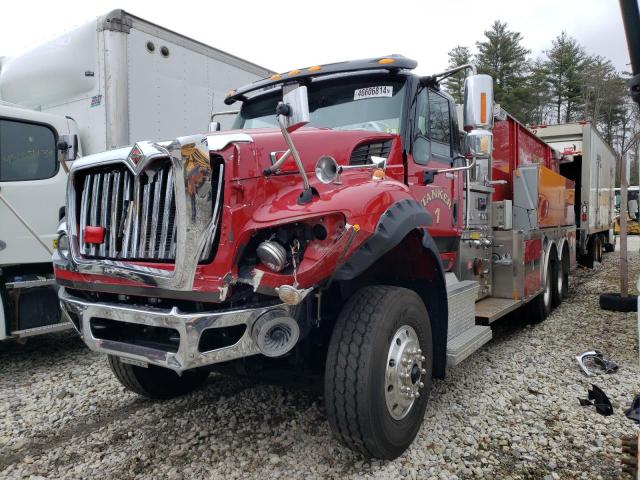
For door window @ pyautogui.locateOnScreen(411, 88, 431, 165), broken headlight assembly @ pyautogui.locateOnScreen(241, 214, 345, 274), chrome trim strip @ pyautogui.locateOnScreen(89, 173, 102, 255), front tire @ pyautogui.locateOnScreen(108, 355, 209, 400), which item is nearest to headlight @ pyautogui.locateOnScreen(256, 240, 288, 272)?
broken headlight assembly @ pyautogui.locateOnScreen(241, 214, 345, 274)

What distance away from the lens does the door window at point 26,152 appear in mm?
4793

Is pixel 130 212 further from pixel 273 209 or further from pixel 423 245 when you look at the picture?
pixel 423 245

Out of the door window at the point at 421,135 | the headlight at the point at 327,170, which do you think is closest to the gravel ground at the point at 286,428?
the headlight at the point at 327,170

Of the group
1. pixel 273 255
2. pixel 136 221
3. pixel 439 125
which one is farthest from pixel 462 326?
pixel 136 221

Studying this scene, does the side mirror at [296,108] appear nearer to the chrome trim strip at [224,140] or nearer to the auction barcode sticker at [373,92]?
the chrome trim strip at [224,140]

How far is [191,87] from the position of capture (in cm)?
587

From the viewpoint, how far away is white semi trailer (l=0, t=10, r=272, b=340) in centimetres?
474

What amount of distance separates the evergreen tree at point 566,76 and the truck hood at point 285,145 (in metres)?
40.9

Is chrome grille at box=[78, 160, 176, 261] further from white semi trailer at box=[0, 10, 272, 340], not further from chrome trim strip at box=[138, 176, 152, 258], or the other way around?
white semi trailer at box=[0, 10, 272, 340]

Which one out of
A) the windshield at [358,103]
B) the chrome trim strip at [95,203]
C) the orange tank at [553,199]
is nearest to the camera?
the chrome trim strip at [95,203]

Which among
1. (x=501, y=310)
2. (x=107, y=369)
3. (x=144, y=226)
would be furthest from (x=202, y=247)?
(x=501, y=310)

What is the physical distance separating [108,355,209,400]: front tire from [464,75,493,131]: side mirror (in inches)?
103

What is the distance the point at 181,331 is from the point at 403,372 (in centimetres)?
129

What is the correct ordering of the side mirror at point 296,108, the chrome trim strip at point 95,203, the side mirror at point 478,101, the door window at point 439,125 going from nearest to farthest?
1. the side mirror at point 296,108
2. the chrome trim strip at point 95,203
3. the side mirror at point 478,101
4. the door window at point 439,125
